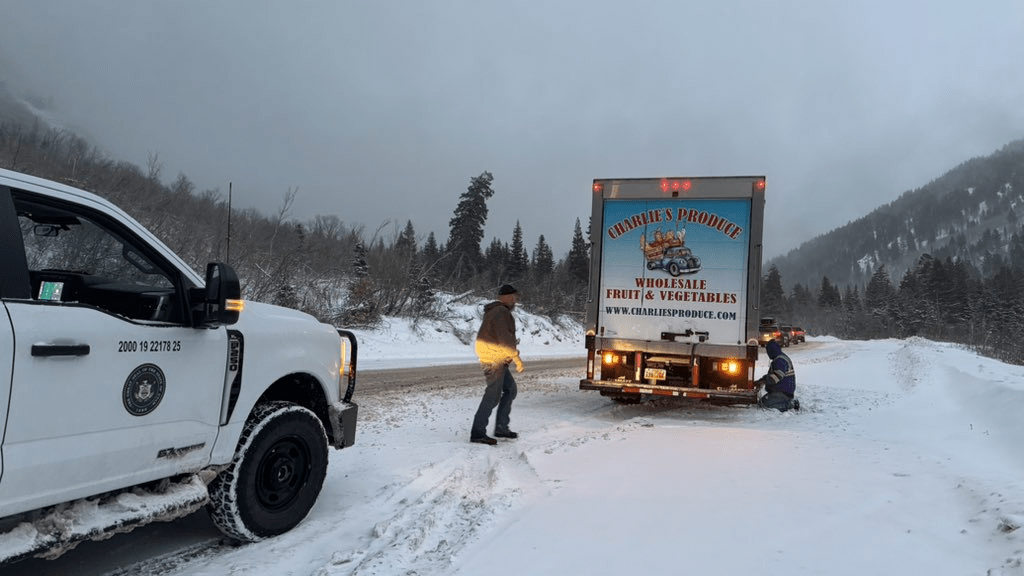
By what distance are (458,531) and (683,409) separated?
22.7 ft

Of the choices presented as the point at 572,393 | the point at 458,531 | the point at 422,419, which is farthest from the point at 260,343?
the point at 572,393

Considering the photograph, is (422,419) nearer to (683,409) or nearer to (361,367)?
(683,409)

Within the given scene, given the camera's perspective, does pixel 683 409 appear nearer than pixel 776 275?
Yes

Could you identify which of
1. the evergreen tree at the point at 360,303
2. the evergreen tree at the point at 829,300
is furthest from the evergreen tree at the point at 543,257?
the evergreen tree at the point at 829,300

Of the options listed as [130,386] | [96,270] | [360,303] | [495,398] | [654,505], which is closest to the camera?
[130,386]

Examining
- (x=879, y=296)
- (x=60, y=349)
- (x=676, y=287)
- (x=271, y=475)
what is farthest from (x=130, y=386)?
(x=879, y=296)

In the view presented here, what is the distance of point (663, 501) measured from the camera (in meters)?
4.30

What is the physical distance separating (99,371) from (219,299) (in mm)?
645

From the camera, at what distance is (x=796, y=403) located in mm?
9688

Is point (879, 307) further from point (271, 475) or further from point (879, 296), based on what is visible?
point (271, 475)

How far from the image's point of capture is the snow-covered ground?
3.33 metres

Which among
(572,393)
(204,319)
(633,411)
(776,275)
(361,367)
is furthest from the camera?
(776,275)

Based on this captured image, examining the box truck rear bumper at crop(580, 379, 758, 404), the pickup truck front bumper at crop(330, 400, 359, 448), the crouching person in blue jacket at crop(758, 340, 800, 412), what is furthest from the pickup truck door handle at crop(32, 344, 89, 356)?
the crouching person in blue jacket at crop(758, 340, 800, 412)

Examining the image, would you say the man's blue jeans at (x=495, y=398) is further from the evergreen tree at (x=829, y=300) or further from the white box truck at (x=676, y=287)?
the evergreen tree at (x=829, y=300)
